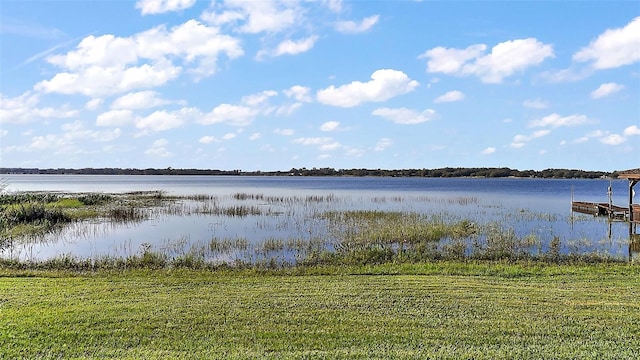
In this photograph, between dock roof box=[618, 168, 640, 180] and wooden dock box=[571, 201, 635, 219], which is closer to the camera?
dock roof box=[618, 168, 640, 180]

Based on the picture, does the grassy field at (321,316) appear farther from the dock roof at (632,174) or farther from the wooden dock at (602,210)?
the wooden dock at (602,210)

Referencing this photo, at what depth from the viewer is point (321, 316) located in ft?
22.9

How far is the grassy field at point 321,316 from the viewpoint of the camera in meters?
5.77

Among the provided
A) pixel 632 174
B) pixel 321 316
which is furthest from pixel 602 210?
pixel 321 316

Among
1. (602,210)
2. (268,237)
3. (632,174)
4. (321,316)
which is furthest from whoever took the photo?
(602,210)

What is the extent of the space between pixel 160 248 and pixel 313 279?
32.8 feet

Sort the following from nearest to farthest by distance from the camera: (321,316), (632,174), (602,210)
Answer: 1. (321,316)
2. (632,174)
3. (602,210)

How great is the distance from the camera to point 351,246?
1691 centimetres

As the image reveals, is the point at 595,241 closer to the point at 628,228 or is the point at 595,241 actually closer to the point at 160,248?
the point at 628,228

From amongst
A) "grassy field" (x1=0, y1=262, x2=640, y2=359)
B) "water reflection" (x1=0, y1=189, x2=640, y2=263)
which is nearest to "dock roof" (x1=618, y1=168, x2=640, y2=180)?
"water reflection" (x1=0, y1=189, x2=640, y2=263)

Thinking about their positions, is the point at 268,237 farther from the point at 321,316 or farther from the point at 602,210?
the point at 602,210

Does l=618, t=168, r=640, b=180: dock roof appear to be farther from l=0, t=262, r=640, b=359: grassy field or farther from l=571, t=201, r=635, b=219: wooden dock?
l=0, t=262, r=640, b=359: grassy field

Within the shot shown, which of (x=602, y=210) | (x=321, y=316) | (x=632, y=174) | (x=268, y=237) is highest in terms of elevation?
(x=632, y=174)

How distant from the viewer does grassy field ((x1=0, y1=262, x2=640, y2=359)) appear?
577 centimetres
